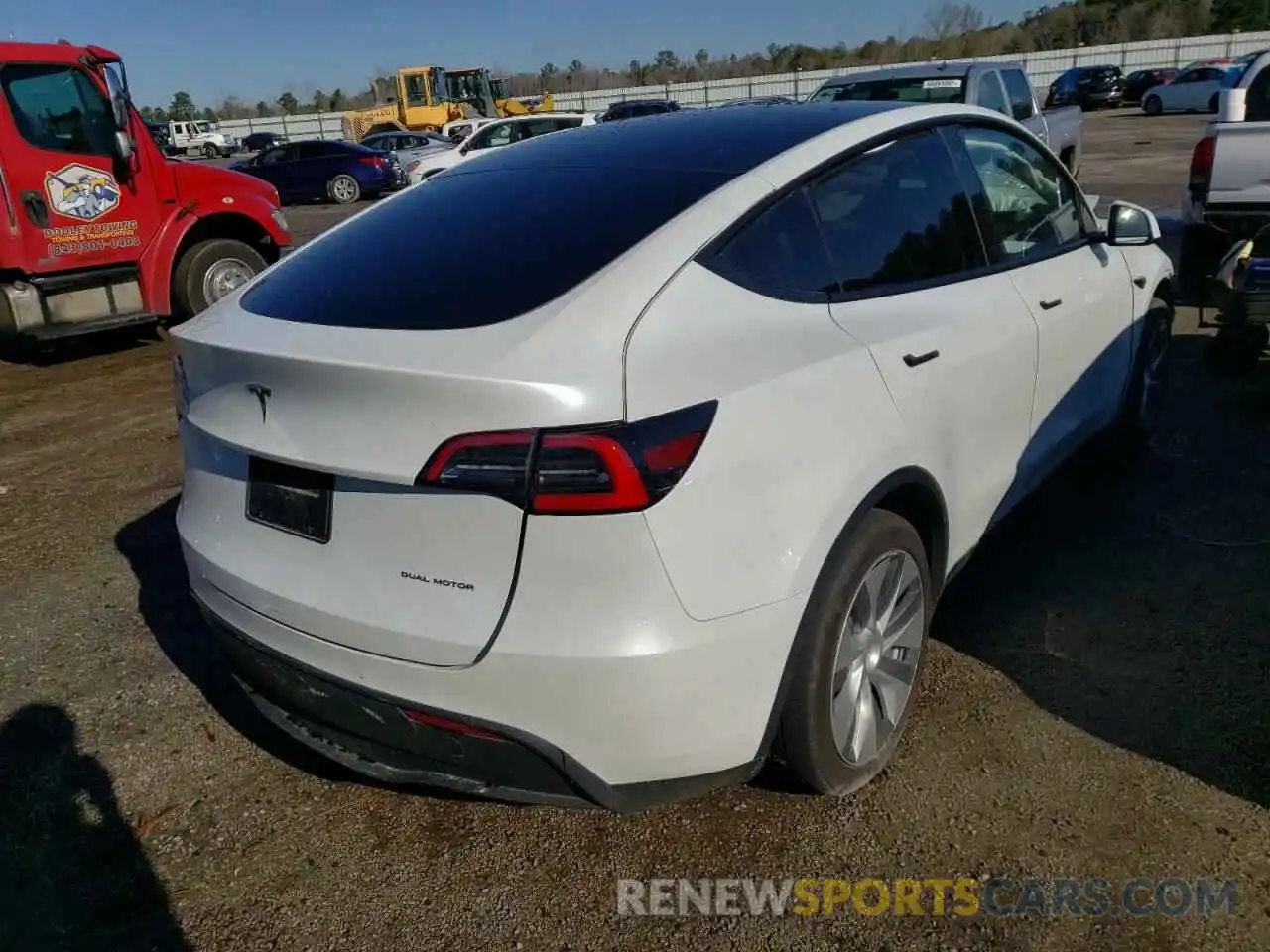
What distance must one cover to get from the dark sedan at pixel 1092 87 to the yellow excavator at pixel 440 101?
20.3 metres

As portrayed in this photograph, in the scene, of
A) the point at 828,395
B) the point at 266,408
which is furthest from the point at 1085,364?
the point at 266,408

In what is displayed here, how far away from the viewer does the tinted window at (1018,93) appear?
10859 mm

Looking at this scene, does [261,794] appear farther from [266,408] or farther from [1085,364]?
[1085,364]

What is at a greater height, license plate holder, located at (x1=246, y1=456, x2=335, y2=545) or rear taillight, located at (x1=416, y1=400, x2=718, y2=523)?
rear taillight, located at (x1=416, y1=400, x2=718, y2=523)

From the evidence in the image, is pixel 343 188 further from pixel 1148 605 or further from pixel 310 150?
pixel 1148 605

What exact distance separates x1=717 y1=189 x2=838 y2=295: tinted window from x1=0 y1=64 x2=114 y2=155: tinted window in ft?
24.6

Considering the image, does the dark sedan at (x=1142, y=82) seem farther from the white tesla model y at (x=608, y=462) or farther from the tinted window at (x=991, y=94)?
the white tesla model y at (x=608, y=462)

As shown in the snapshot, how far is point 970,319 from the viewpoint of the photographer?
9.86 feet

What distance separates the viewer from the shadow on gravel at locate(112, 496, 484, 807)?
9.97ft

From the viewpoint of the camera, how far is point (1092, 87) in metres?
39.7

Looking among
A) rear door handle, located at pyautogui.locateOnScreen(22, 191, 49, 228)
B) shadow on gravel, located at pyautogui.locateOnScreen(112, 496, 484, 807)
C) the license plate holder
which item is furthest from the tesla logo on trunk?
rear door handle, located at pyautogui.locateOnScreen(22, 191, 49, 228)

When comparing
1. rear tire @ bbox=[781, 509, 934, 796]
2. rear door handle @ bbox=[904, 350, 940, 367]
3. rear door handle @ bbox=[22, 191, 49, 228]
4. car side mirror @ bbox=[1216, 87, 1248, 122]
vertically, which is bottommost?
rear tire @ bbox=[781, 509, 934, 796]

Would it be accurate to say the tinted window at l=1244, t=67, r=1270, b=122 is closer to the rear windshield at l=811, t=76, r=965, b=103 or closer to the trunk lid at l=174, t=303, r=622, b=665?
the rear windshield at l=811, t=76, r=965, b=103

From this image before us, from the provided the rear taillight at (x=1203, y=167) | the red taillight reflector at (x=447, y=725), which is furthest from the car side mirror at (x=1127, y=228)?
the rear taillight at (x=1203, y=167)
